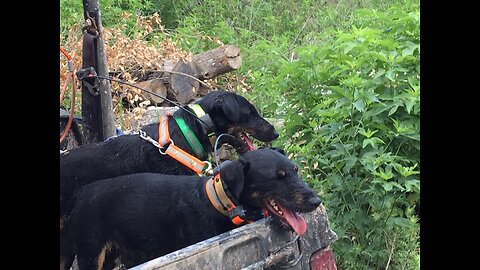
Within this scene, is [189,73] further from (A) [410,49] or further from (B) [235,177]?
(B) [235,177]

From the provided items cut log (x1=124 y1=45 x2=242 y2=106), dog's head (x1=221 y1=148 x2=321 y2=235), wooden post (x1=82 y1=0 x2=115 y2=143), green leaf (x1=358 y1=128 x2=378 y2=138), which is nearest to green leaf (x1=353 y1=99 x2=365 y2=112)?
green leaf (x1=358 y1=128 x2=378 y2=138)

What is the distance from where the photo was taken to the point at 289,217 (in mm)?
3127

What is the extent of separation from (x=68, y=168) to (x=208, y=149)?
1007mm

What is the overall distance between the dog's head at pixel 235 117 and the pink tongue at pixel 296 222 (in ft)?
5.27

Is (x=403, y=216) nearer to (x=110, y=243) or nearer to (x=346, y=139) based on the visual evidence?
(x=346, y=139)

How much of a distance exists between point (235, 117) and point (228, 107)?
0.29 ft

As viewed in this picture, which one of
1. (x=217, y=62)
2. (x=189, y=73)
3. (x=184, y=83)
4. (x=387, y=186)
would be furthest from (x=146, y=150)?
(x=217, y=62)

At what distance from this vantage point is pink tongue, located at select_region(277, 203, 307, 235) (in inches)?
117

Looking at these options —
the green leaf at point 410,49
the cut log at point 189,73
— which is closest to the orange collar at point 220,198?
the green leaf at point 410,49

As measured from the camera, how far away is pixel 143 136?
4.37m

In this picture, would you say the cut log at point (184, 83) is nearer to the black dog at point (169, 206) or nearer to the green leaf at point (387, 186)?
the green leaf at point (387, 186)

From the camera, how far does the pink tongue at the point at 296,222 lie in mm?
2982

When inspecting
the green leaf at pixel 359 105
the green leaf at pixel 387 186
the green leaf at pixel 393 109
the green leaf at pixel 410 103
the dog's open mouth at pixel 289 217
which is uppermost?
the dog's open mouth at pixel 289 217
